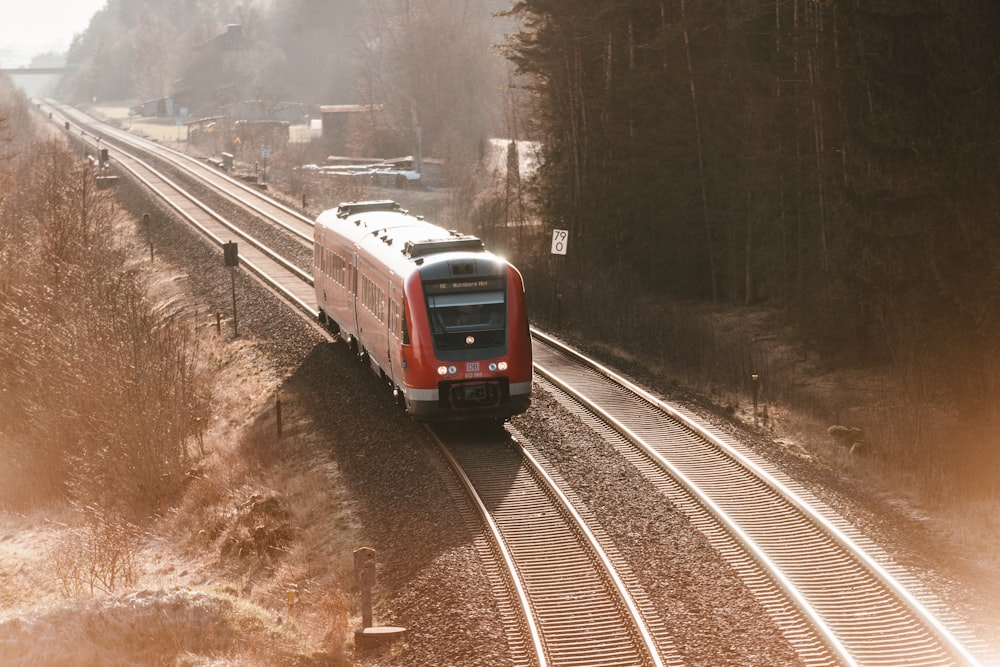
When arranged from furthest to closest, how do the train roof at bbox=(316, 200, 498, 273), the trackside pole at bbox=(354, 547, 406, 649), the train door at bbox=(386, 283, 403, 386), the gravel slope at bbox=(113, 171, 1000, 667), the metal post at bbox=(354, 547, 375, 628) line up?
the train roof at bbox=(316, 200, 498, 273), the train door at bbox=(386, 283, 403, 386), the metal post at bbox=(354, 547, 375, 628), the trackside pole at bbox=(354, 547, 406, 649), the gravel slope at bbox=(113, 171, 1000, 667)

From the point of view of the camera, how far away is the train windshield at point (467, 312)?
17391 millimetres

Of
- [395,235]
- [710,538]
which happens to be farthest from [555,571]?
[395,235]

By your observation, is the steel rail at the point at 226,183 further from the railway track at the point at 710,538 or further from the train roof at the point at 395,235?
the railway track at the point at 710,538

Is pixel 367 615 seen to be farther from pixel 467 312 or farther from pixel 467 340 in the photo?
pixel 467 312

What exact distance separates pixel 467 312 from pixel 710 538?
545 cm

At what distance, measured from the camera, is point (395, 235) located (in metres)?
20.5

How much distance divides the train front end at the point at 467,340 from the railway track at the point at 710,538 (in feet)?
2.67

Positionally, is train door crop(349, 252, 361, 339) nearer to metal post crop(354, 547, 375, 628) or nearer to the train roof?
the train roof

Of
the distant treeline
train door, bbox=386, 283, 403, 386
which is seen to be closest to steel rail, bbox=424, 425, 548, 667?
train door, bbox=386, 283, 403, 386

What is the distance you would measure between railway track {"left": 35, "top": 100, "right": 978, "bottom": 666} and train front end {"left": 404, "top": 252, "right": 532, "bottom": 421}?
812 mm

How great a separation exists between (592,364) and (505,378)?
19.9ft

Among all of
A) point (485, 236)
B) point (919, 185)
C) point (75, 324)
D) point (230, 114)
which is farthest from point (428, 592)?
point (230, 114)

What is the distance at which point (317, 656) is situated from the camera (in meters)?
11.6

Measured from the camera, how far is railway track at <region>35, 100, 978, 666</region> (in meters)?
11.3
